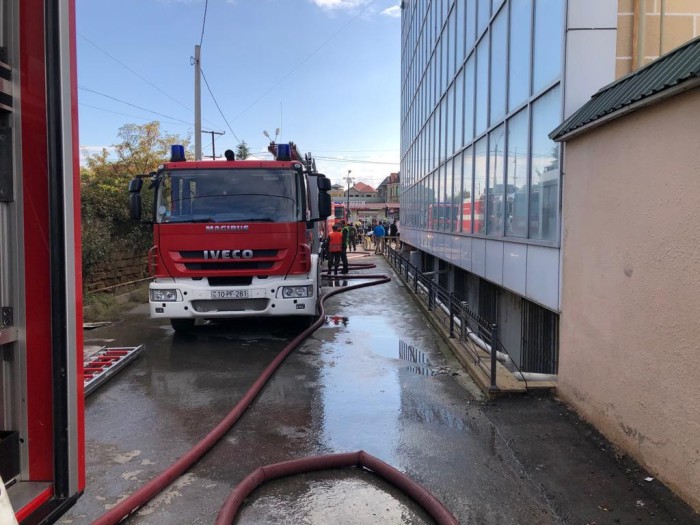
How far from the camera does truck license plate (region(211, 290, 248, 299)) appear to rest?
7.87m

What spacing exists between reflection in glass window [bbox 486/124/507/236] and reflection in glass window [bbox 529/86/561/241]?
1.26 metres

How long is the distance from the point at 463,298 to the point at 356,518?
987cm

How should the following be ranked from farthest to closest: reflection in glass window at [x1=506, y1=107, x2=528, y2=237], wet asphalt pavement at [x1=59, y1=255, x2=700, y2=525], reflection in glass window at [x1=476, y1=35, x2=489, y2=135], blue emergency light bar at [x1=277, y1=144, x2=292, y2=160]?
reflection in glass window at [x1=476, y1=35, x2=489, y2=135] → blue emergency light bar at [x1=277, y1=144, x2=292, y2=160] → reflection in glass window at [x1=506, y1=107, x2=528, y2=237] → wet asphalt pavement at [x1=59, y1=255, x2=700, y2=525]

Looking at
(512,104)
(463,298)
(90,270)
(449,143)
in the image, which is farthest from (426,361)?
(90,270)

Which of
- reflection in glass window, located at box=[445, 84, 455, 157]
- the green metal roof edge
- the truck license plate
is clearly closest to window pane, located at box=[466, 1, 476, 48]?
reflection in glass window, located at box=[445, 84, 455, 157]

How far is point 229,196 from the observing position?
805 cm

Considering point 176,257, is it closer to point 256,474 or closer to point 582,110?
point 256,474

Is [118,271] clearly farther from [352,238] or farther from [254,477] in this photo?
[352,238]

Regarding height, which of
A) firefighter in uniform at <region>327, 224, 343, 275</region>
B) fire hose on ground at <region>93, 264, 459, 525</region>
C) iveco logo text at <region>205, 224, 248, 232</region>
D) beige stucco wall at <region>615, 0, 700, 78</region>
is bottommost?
fire hose on ground at <region>93, 264, 459, 525</region>

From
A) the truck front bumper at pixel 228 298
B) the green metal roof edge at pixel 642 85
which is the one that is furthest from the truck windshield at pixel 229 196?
the green metal roof edge at pixel 642 85

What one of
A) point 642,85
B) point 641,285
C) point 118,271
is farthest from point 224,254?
point 118,271

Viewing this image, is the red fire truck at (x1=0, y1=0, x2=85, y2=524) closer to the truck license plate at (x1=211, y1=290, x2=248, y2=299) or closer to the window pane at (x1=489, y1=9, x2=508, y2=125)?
the truck license plate at (x1=211, y1=290, x2=248, y2=299)

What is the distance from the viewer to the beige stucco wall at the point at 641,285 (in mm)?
3314

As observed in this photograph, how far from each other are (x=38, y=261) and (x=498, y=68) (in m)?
7.48
